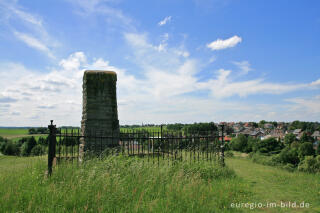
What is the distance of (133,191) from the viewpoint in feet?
16.7

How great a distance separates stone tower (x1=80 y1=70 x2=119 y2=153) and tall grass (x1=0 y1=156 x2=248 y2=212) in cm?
188

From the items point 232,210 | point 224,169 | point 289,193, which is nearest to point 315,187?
point 289,193

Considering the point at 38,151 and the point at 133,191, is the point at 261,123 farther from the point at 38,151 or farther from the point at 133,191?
the point at 133,191

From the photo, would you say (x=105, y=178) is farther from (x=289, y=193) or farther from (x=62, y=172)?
(x=289, y=193)

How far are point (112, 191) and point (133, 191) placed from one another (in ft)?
1.64

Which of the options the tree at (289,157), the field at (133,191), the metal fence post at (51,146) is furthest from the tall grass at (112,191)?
the tree at (289,157)

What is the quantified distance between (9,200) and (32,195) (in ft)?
1.38

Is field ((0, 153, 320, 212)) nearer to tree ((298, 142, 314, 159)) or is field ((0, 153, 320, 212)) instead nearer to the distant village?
tree ((298, 142, 314, 159))

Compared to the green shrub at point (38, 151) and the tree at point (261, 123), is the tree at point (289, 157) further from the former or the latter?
the tree at point (261, 123)

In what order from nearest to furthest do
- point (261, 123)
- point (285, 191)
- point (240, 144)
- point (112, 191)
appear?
point (112, 191) → point (285, 191) → point (240, 144) → point (261, 123)

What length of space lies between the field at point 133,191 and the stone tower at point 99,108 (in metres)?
1.83

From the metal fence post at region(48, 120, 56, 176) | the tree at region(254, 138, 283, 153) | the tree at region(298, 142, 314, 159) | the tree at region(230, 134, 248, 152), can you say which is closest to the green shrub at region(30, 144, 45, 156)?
the metal fence post at region(48, 120, 56, 176)

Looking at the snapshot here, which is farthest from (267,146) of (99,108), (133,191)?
(133,191)

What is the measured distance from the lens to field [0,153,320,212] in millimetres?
4477
